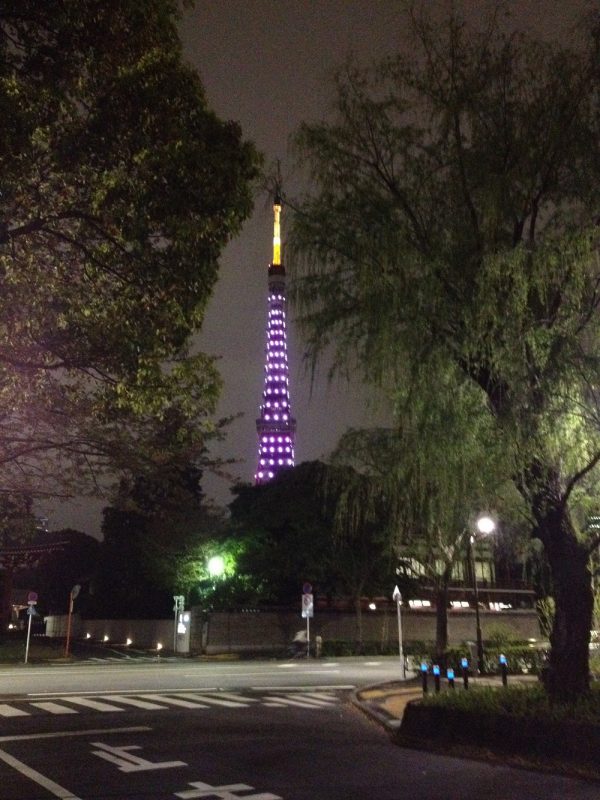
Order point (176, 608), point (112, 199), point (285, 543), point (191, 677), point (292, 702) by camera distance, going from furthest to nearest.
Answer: point (285, 543), point (176, 608), point (191, 677), point (292, 702), point (112, 199)

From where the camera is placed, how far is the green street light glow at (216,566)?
41.6 meters

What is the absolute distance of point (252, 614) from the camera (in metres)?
42.9

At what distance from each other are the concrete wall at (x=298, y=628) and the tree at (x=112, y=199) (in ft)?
107

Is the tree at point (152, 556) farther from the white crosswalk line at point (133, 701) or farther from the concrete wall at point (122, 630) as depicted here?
the white crosswalk line at point (133, 701)

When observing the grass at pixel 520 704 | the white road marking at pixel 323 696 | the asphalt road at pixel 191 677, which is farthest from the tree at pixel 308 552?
the grass at pixel 520 704

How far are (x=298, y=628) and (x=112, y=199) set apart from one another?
3861cm

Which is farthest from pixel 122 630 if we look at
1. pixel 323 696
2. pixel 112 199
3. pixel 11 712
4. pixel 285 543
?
pixel 112 199

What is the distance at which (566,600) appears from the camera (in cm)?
1075

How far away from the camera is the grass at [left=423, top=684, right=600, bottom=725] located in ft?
32.3

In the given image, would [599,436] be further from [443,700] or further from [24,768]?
[24,768]

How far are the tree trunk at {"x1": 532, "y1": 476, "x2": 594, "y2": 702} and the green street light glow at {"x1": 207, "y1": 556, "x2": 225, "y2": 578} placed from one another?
105ft

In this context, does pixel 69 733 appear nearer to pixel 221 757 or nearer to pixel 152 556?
pixel 221 757

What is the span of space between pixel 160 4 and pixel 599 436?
7.64 m

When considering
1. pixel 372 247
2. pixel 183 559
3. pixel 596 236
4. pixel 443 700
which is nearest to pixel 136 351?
pixel 372 247
